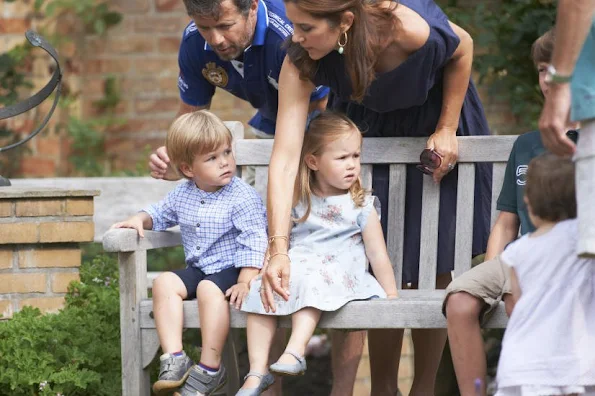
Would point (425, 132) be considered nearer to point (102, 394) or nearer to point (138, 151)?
point (102, 394)

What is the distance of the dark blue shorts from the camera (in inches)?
139

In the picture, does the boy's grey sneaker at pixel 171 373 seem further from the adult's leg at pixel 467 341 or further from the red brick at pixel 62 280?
the red brick at pixel 62 280

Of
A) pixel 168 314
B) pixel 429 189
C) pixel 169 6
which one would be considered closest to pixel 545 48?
pixel 429 189

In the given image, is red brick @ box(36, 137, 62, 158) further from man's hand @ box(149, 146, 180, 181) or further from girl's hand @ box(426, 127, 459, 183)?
girl's hand @ box(426, 127, 459, 183)

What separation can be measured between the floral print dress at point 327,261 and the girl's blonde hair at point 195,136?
0.34 m

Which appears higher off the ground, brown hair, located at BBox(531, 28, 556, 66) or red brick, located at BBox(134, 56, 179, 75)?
red brick, located at BBox(134, 56, 179, 75)

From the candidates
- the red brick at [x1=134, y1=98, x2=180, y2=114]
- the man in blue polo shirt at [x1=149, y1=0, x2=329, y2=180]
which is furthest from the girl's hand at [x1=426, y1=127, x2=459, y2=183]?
the red brick at [x1=134, y1=98, x2=180, y2=114]

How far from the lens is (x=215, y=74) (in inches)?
155

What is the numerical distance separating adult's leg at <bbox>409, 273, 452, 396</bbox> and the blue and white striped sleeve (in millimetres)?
674

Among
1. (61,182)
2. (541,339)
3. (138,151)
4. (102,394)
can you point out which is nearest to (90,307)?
(102,394)

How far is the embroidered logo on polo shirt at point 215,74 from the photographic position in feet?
12.8

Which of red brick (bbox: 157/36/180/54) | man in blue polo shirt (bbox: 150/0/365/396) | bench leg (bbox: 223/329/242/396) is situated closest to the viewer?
man in blue polo shirt (bbox: 150/0/365/396)

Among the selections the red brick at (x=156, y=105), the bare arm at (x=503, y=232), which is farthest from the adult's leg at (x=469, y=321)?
the red brick at (x=156, y=105)

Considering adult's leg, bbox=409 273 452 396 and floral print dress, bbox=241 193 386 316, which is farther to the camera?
adult's leg, bbox=409 273 452 396
